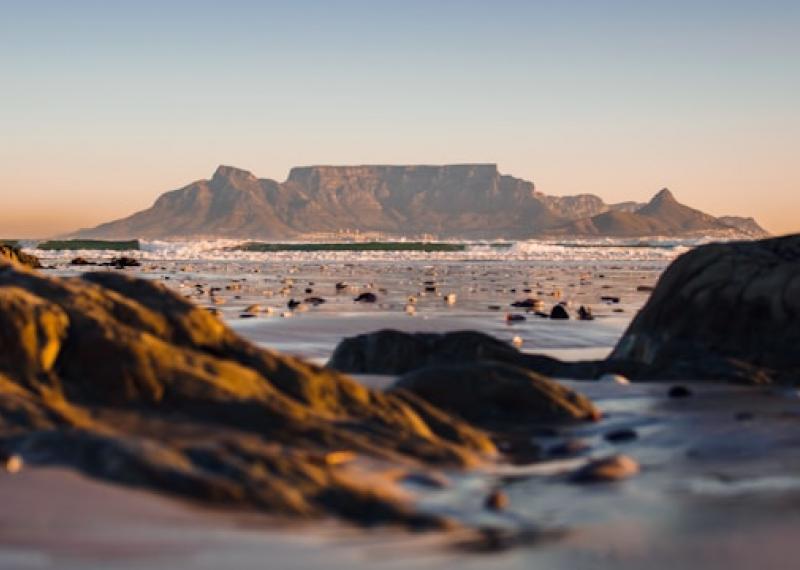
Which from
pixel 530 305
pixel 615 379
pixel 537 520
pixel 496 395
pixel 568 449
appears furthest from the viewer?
pixel 530 305

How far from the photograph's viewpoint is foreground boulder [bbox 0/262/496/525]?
4.29 m

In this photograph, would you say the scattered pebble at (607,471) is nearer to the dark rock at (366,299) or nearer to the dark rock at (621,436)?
the dark rock at (621,436)

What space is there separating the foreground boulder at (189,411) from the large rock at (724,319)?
12.9 feet

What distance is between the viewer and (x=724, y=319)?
994cm

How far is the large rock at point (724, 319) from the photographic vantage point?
9227mm

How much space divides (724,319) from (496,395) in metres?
3.96

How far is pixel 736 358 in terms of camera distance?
9492mm

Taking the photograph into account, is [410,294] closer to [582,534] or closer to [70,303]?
[70,303]

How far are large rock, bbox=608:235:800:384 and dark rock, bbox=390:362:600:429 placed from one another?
8.07 feet

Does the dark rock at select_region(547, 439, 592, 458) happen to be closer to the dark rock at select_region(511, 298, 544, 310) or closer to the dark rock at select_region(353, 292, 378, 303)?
the dark rock at select_region(511, 298, 544, 310)

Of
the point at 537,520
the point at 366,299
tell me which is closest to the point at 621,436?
the point at 537,520

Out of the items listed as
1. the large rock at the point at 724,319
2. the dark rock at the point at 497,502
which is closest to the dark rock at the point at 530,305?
the large rock at the point at 724,319

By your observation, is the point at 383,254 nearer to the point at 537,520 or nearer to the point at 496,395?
the point at 496,395

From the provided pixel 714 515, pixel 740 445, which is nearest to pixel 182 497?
pixel 714 515
